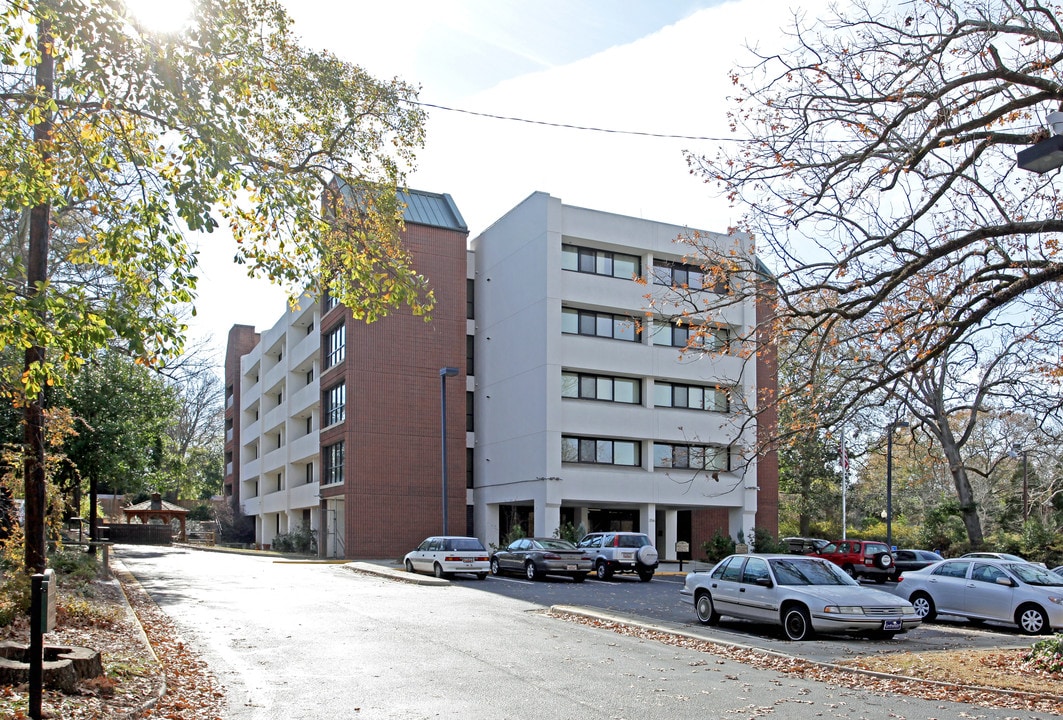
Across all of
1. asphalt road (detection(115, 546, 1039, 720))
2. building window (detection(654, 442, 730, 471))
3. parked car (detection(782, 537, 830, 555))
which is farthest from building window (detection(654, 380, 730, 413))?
asphalt road (detection(115, 546, 1039, 720))

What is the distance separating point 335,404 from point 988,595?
34657mm

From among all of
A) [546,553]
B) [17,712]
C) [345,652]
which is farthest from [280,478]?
[17,712]

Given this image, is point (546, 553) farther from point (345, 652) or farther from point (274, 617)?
point (345, 652)

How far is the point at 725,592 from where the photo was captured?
57.9 ft

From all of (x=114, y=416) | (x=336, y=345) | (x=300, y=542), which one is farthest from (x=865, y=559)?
(x=300, y=542)

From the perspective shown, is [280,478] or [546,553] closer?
[546,553]

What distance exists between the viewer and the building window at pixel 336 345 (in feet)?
155

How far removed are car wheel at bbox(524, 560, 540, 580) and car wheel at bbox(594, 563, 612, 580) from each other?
229cm

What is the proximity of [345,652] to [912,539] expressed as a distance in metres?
43.3

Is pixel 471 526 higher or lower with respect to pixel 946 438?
lower

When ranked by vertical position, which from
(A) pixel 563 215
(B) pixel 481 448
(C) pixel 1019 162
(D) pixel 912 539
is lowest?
(D) pixel 912 539

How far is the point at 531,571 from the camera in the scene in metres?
30.7

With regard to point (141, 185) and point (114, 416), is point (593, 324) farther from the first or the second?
point (141, 185)

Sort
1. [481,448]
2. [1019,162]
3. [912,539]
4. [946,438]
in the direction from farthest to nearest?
[912,539]
[481,448]
[946,438]
[1019,162]
